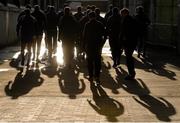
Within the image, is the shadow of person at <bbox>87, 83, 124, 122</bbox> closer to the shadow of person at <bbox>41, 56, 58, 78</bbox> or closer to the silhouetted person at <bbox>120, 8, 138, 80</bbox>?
the silhouetted person at <bbox>120, 8, 138, 80</bbox>

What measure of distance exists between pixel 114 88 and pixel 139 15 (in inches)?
317

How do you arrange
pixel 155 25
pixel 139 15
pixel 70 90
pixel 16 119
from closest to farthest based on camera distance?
pixel 16 119 → pixel 70 90 → pixel 139 15 → pixel 155 25

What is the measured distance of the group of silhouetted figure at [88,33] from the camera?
14.6 meters

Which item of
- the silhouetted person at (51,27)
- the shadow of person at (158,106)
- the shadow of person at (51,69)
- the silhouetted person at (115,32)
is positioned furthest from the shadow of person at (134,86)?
the silhouetted person at (51,27)

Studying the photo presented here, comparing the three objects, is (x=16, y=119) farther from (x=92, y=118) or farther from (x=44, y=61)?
(x=44, y=61)

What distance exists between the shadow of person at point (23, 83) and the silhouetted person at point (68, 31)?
131 centimetres

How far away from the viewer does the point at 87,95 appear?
41.1ft

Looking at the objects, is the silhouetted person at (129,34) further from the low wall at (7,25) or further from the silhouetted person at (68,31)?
the low wall at (7,25)

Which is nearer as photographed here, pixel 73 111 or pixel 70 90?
pixel 73 111

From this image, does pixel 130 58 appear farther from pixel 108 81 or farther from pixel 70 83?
pixel 70 83

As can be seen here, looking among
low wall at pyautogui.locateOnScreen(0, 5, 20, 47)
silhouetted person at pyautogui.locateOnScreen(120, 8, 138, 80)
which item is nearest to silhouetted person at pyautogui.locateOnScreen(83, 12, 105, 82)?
silhouetted person at pyautogui.locateOnScreen(120, 8, 138, 80)

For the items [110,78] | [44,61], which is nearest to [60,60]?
[44,61]

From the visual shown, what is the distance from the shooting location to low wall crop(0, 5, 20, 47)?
85.7ft

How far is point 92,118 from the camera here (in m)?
9.91
